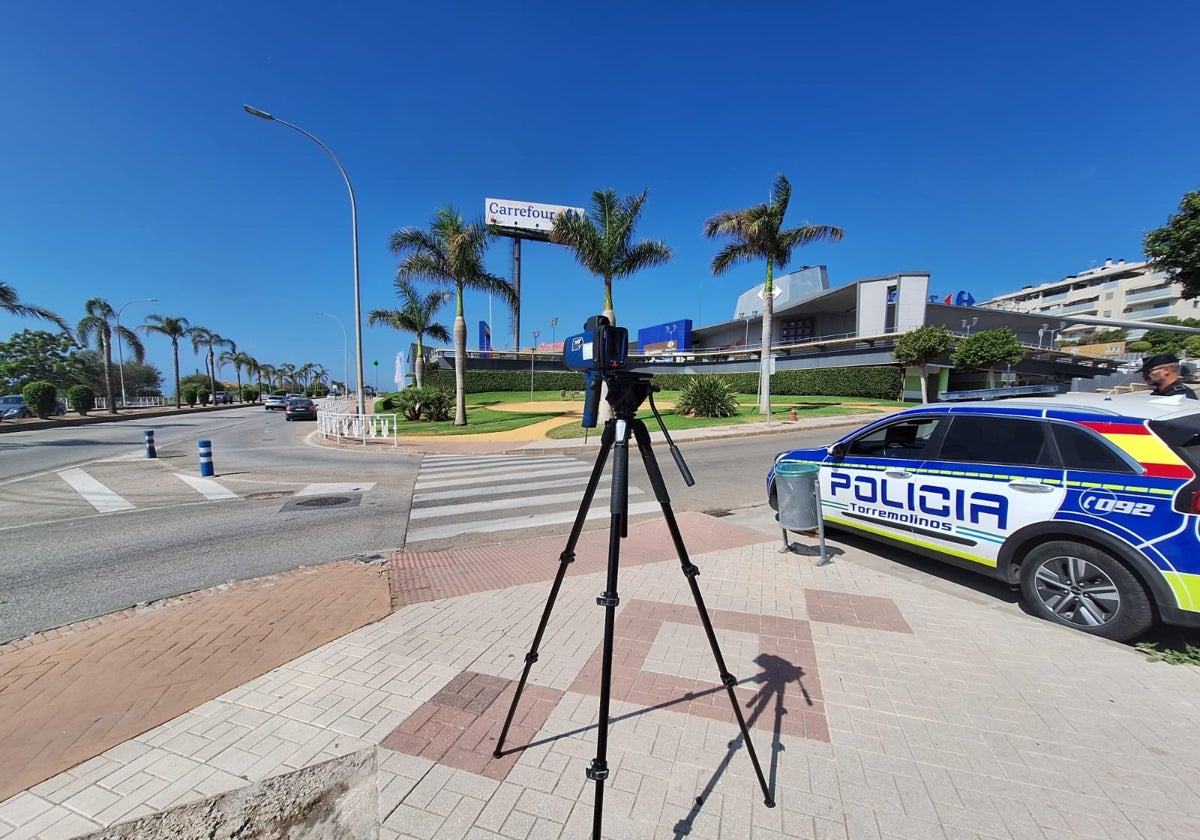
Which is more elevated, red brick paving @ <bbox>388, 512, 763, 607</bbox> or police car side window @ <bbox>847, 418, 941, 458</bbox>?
police car side window @ <bbox>847, 418, 941, 458</bbox>

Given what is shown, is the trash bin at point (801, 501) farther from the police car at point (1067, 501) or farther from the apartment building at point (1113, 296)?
the apartment building at point (1113, 296)

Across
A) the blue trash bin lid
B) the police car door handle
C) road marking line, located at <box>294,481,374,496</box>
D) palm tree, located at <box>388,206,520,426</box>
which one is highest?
palm tree, located at <box>388,206,520,426</box>

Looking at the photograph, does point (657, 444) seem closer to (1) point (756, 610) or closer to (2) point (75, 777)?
(1) point (756, 610)

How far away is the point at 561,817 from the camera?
2000mm

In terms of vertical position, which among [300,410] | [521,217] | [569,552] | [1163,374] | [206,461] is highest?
[521,217]

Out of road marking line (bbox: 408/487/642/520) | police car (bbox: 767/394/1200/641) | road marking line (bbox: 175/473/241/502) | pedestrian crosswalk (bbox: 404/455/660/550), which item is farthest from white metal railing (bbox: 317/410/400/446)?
police car (bbox: 767/394/1200/641)

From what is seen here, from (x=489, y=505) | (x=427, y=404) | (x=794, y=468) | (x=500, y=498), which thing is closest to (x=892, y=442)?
(x=794, y=468)

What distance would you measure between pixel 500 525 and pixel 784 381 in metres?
42.1

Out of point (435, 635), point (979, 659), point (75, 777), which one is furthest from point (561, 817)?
point (979, 659)

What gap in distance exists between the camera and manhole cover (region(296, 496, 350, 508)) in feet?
25.7

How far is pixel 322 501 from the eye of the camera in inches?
320

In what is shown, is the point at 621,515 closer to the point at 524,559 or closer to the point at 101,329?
the point at 524,559

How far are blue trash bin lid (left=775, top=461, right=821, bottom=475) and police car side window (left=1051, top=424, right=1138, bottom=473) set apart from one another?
1.88 metres

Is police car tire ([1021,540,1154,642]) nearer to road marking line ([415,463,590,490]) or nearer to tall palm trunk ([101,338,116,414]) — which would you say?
road marking line ([415,463,590,490])
